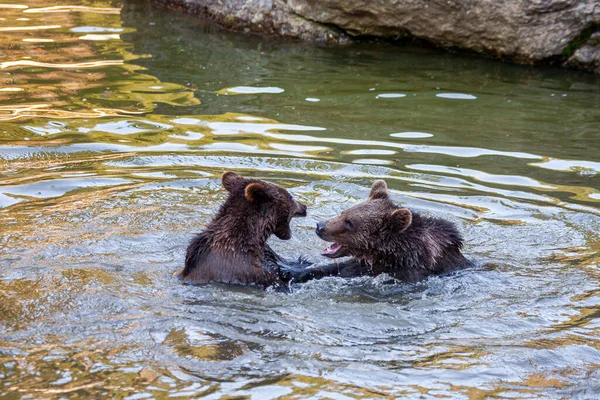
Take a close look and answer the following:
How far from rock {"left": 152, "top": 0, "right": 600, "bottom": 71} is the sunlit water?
1.36ft

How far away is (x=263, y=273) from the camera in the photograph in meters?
7.48

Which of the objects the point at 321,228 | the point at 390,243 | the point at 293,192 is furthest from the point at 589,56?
the point at 321,228

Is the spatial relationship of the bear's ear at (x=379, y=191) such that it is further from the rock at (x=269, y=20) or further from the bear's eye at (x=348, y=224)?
the rock at (x=269, y=20)

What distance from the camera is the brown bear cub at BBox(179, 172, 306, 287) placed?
24.3 ft

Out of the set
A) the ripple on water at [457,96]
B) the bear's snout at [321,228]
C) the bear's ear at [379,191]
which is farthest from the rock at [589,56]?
the bear's snout at [321,228]

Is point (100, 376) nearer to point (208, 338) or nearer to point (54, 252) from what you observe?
point (208, 338)

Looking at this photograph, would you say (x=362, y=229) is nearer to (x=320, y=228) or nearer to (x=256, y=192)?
(x=320, y=228)

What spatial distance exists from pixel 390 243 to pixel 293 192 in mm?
2043

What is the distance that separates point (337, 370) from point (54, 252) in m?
3.41

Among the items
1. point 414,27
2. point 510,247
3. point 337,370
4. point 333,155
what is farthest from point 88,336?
point 414,27

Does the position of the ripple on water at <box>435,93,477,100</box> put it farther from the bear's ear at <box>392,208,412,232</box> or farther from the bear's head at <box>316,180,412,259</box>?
the bear's ear at <box>392,208,412,232</box>

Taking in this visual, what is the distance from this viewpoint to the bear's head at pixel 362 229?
26.2ft

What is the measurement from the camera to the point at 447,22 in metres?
14.9

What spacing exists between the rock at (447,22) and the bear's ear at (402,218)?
25.5 feet
